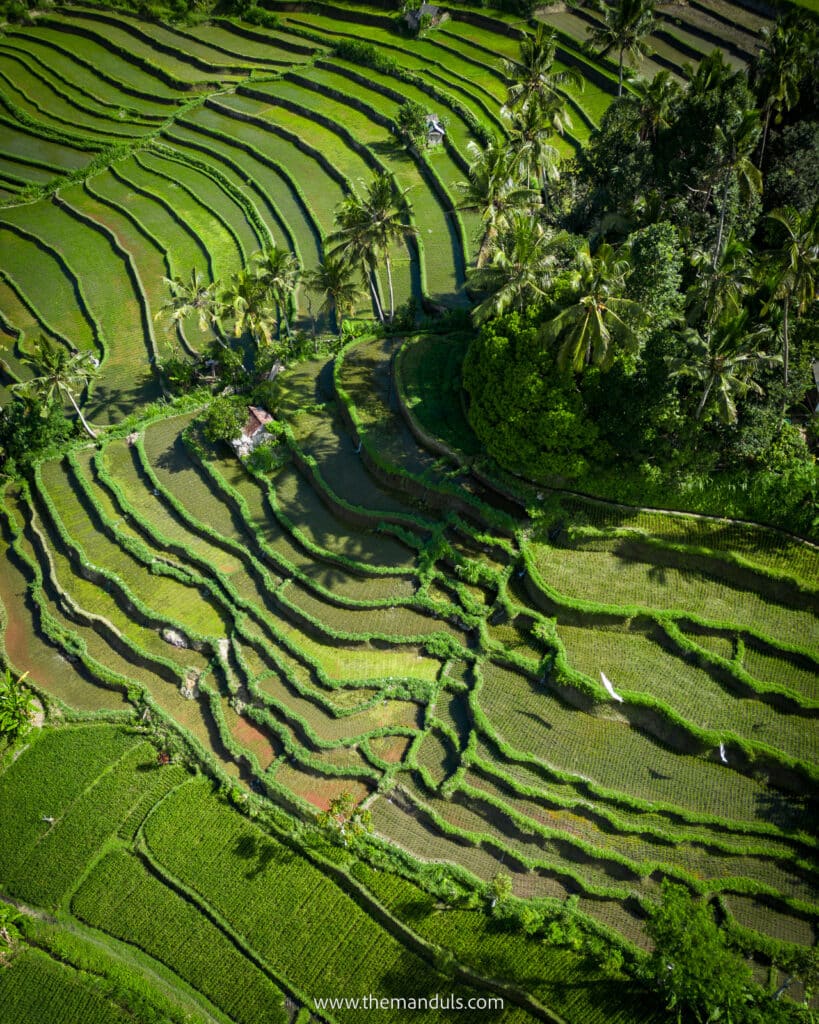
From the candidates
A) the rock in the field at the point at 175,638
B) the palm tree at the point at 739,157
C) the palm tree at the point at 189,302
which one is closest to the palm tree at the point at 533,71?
the palm tree at the point at 739,157

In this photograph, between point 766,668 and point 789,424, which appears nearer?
point 766,668

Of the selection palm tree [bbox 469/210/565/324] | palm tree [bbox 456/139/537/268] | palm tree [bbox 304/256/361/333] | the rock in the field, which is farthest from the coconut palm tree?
the rock in the field

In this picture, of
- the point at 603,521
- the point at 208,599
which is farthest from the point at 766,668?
the point at 208,599

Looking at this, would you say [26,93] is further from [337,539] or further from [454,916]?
[454,916]

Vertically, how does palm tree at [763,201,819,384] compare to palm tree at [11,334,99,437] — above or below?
above

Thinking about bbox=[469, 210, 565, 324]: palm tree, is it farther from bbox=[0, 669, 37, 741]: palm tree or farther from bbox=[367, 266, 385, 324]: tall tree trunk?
bbox=[0, 669, 37, 741]: palm tree

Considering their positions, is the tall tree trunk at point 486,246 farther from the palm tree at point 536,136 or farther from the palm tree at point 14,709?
the palm tree at point 14,709
